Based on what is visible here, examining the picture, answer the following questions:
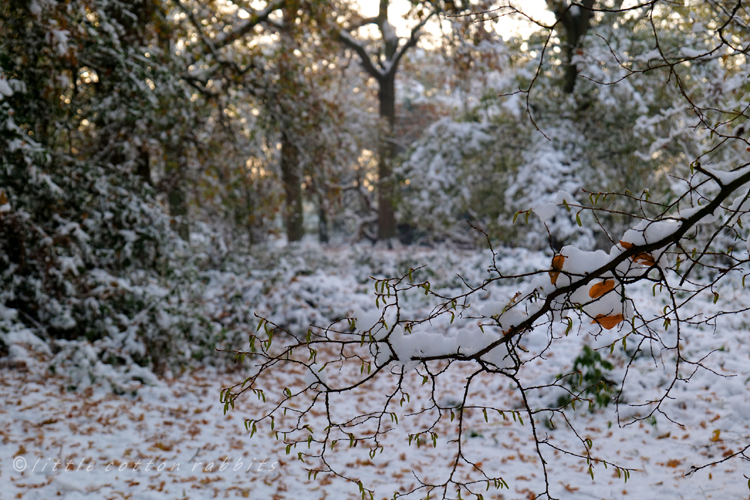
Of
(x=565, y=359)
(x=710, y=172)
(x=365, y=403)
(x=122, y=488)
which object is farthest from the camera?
(x=565, y=359)

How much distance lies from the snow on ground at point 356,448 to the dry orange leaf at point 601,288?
1.32 meters

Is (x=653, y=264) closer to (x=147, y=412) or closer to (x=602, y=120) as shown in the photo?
(x=147, y=412)

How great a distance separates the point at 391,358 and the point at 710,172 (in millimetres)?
1204

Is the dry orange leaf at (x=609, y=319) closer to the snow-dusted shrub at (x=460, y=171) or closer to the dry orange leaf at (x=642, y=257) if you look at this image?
the dry orange leaf at (x=642, y=257)

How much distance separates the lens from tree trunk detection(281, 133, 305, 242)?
8.13 m

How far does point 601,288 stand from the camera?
1750mm

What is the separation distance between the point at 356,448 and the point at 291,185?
30.8 feet

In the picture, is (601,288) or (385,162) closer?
(601,288)

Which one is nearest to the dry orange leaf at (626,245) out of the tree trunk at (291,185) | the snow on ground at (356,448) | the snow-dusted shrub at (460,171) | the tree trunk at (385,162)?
the snow on ground at (356,448)

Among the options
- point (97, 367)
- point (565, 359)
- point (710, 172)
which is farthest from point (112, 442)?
point (565, 359)

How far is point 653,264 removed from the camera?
5.62 ft

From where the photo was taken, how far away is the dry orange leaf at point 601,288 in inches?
68.7

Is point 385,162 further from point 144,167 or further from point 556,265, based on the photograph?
point 556,265

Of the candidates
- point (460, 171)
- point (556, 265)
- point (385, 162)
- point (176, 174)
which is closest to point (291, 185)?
point (385, 162)
